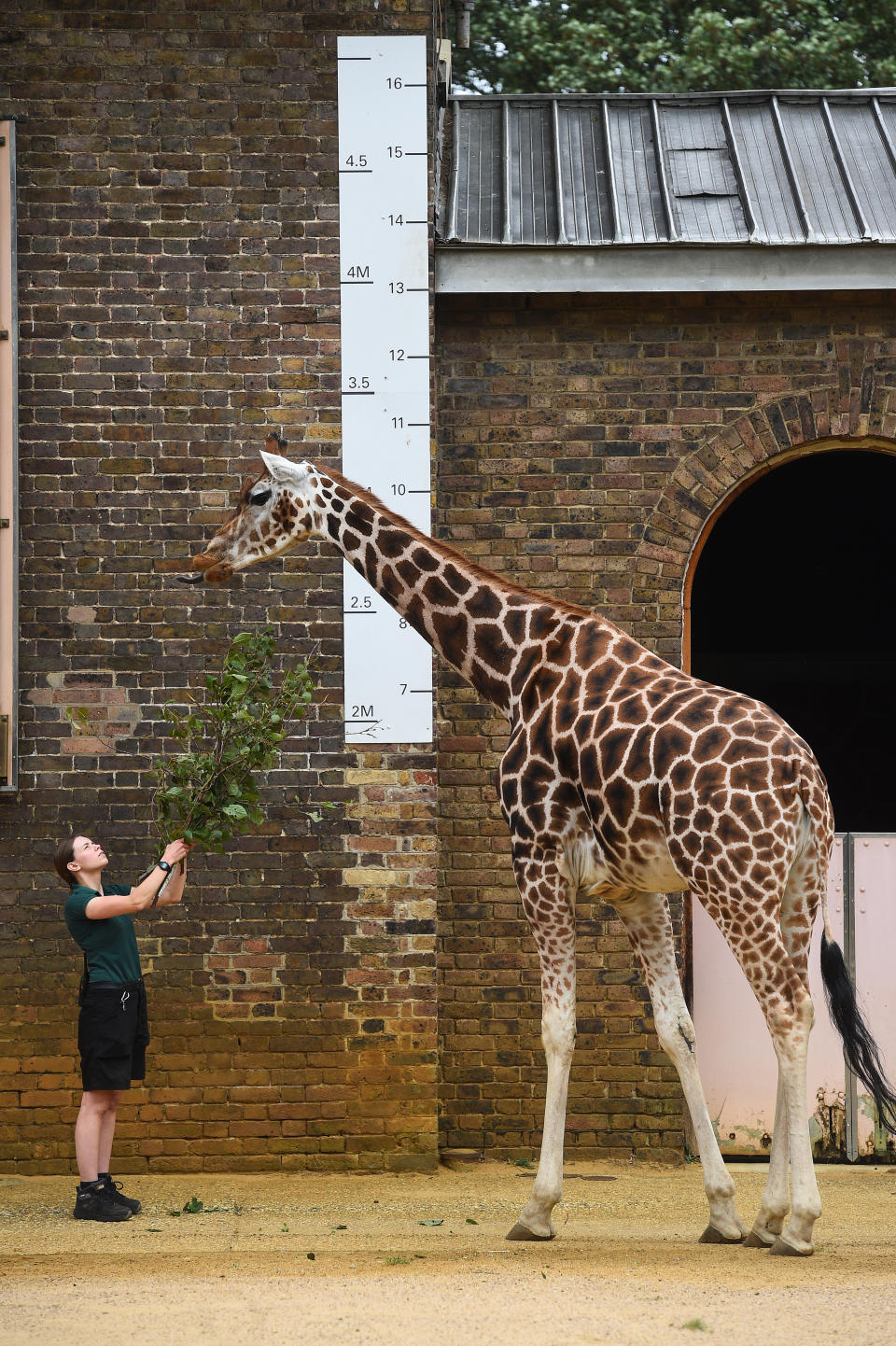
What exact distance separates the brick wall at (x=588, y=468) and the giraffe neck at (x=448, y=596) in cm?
151

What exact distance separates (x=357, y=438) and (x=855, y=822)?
6708 millimetres

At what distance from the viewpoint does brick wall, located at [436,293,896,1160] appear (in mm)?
7625

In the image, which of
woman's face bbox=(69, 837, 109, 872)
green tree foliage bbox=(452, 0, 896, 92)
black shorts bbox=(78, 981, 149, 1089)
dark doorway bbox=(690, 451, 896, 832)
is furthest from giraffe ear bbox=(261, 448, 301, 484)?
green tree foliage bbox=(452, 0, 896, 92)

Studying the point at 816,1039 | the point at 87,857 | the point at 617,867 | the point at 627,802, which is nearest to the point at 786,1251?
the point at 617,867

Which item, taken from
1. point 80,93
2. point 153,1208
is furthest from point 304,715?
point 80,93

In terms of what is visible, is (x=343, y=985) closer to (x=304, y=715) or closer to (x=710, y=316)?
(x=304, y=715)


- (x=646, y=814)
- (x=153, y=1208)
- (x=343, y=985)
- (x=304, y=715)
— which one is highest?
(x=304, y=715)

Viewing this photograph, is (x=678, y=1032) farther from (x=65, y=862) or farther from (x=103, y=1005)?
(x=65, y=862)

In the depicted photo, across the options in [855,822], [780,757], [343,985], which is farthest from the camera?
[855,822]

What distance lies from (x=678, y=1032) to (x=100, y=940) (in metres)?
2.51

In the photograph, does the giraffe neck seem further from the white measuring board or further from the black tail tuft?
the black tail tuft

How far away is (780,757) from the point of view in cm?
531

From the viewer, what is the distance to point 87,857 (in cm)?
641

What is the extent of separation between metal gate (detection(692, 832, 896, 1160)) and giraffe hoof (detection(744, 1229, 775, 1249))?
218 centimetres
